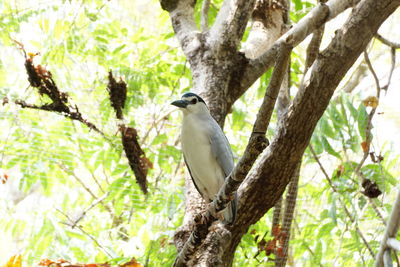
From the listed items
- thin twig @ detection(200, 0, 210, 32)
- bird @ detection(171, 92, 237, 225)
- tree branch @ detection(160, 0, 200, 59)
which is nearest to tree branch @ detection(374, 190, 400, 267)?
bird @ detection(171, 92, 237, 225)

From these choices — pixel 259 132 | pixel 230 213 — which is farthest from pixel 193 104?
pixel 259 132

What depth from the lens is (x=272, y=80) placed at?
1504 mm

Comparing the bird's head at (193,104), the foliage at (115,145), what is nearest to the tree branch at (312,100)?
the bird's head at (193,104)

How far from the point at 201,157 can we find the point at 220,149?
0.11 metres

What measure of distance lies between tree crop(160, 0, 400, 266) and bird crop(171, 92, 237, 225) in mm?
90

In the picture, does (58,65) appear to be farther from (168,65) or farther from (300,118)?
(300,118)

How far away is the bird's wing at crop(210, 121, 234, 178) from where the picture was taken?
2.60 m

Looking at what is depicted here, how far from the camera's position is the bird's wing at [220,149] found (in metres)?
2.60

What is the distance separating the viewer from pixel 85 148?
15.2ft

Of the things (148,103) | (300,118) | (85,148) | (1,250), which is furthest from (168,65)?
(1,250)

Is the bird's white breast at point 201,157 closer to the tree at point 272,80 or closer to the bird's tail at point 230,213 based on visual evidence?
the tree at point 272,80

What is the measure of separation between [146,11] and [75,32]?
1.78m

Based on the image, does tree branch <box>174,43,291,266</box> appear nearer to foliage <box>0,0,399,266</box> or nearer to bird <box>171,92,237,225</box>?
bird <box>171,92,237,225</box>

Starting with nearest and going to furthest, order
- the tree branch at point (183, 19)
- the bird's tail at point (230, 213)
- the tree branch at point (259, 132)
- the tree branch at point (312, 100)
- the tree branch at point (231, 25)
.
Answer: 1. the tree branch at point (259, 132)
2. the tree branch at point (312, 100)
3. the bird's tail at point (230, 213)
4. the tree branch at point (231, 25)
5. the tree branch at point (183, 19)
